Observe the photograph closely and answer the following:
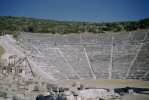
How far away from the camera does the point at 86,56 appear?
29828 millimetres

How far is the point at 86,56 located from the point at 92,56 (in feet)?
3.04

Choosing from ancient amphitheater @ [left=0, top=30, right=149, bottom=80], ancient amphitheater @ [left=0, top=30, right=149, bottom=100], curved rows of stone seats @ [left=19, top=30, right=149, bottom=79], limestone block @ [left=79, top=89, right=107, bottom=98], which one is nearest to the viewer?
limestone block @ [left=79, top=89, right=107, bottom=98]

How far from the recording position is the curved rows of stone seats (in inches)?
958

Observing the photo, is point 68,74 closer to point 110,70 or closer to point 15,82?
point 110,70

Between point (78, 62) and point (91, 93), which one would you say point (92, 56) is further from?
point (91, 93)

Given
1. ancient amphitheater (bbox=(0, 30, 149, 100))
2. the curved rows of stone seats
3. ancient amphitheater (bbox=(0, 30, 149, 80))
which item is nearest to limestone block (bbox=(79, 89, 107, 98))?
ancient amphitheater (bbox=(0, 30, 149, 100))

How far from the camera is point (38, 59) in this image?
2694cm

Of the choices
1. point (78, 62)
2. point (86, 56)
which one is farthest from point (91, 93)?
point (86, 56)

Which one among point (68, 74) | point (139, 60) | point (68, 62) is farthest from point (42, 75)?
point (139, 60)

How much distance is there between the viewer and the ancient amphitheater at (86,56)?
2416 cm

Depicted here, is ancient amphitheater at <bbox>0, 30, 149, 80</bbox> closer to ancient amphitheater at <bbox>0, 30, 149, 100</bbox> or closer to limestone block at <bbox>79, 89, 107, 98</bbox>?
ancient amphitheater at <bbox>0, 30, 149, 100</bbox>

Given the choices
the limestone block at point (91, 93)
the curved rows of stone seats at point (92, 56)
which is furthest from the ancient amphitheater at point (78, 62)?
the limestone block at point (91, 93)

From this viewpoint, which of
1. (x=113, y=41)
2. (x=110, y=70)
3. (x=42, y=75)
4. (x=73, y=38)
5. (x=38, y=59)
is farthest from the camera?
(x=73, y=38)

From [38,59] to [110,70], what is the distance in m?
9.94
